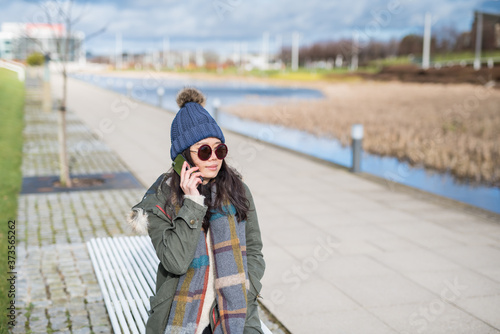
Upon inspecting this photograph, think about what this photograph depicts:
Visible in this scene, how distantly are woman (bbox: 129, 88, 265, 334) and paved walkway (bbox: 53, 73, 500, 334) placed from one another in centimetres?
106

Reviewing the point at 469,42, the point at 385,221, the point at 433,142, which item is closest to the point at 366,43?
the point at 469,42

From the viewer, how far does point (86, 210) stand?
22.7 ft

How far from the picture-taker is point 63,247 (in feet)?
17.8

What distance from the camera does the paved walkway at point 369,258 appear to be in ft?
13.2

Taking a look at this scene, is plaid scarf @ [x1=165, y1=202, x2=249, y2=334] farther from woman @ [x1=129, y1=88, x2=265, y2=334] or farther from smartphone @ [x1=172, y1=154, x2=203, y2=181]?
smartphone @ [x1=172, y1=154, x2=203, y2=181]

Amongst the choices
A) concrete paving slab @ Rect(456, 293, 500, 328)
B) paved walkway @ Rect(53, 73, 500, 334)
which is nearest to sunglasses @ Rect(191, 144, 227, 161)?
paved walkway @ Rect(53, 73, 500, 334)

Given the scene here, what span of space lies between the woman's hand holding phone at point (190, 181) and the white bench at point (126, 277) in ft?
4.21

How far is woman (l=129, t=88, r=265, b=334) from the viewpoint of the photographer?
2.30 metres

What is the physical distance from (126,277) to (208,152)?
2256 millimetres

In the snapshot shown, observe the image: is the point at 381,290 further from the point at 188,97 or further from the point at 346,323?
the point at 188,97

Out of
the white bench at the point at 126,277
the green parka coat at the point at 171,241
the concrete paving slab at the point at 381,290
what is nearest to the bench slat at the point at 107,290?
the white bench at the point at 126,277

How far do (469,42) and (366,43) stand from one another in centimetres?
2523

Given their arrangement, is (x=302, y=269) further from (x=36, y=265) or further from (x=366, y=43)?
(x=366, y=43)

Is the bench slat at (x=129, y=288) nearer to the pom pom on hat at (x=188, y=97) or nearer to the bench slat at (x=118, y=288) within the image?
the bench slat at (x=118, y=288)
